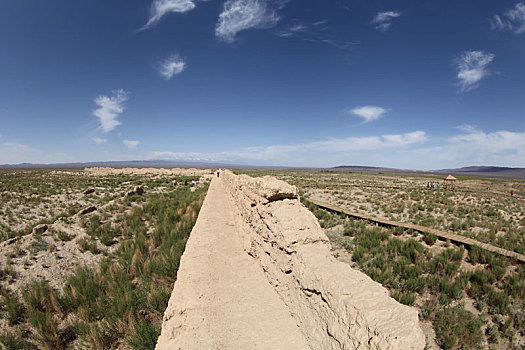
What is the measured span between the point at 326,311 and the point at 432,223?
1187 centimetres

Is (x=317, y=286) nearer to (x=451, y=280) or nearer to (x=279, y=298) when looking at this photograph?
(x=279, y=298)

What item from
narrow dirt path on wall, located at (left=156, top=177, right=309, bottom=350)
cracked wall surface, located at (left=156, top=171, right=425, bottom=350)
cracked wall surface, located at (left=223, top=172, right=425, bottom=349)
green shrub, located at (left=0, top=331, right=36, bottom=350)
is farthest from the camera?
green shrub, located at (left=0, top=331, right=36, bottom=350)

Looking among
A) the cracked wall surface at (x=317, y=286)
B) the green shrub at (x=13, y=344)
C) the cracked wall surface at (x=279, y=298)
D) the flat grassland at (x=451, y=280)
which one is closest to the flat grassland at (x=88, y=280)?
the green shrub at (x=13, y=344)

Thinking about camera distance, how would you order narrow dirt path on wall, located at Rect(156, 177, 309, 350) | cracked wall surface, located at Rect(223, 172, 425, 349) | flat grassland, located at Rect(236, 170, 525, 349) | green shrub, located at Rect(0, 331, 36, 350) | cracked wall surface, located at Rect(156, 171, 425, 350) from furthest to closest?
flat grassland, located at Rect(236, 170, 525, 349) < green shrub, located at Rect(0, 331, 36, 350) < narrow dirt path on wall, located at Rect(156, 177, 309, 350) < cracked wall surface, located at Rect(156, 171, 425, 350) < cracked wall surface, located at Rect(223, 172, 425, 349)

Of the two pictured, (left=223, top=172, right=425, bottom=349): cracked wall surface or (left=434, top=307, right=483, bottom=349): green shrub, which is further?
(left=434, top=307, right=483, bottom=349): green shrub

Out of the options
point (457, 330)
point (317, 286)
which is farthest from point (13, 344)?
point (457, 330)

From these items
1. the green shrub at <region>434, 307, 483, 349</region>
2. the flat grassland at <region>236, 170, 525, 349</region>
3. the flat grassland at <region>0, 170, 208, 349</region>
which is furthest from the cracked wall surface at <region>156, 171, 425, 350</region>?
the flat grassland at <region>236, 170, 525, 349</region>

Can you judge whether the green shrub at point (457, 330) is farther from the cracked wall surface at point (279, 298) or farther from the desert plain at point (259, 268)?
the cracked wall surface at point (279, 298)

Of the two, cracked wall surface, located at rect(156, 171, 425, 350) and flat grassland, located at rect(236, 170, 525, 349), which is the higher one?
cracked wall surface, located at rect(156, 171, 425, 350)

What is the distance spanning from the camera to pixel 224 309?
3314 millimetres

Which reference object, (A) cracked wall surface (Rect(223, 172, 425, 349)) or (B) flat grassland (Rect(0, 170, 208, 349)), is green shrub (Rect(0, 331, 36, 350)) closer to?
(B) flat grassland (Rect(0, 170, 208, 349))

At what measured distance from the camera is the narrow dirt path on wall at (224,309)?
2729 millimetres

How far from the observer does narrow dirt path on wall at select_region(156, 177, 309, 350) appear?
2.73 metres

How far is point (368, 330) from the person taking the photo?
2.00 metres
